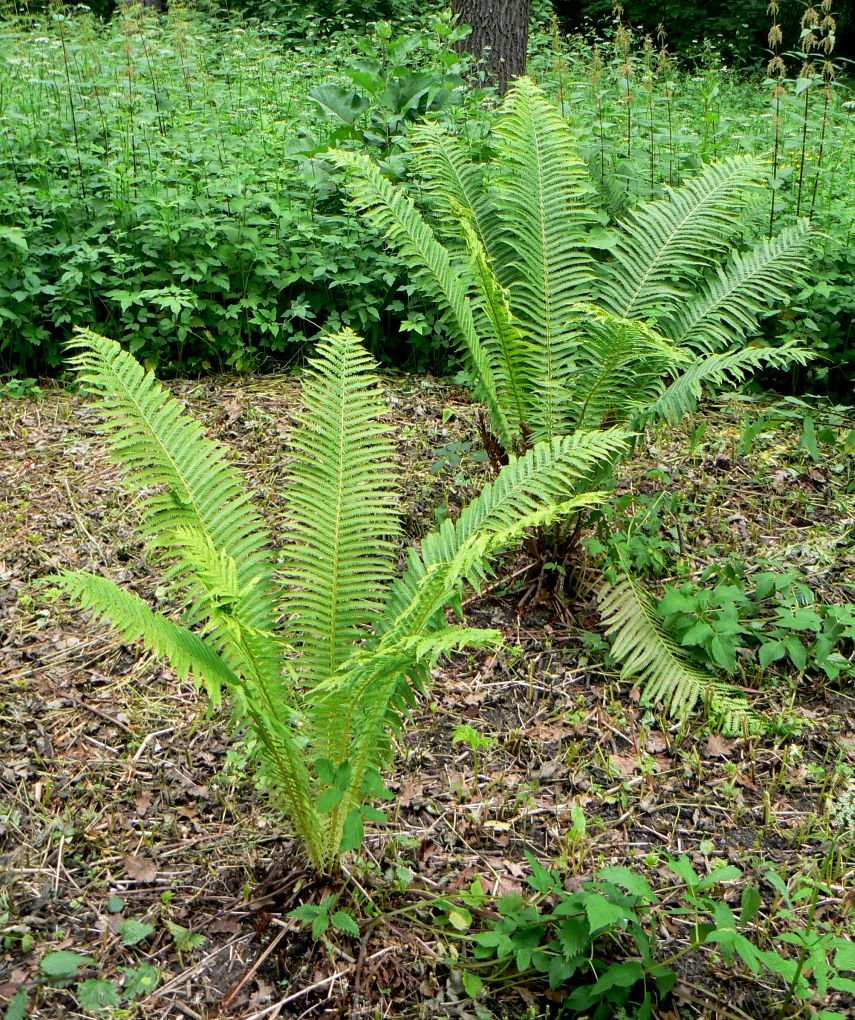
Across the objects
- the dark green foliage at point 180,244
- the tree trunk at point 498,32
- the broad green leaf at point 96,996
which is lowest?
the broad green leaf at point 96,996

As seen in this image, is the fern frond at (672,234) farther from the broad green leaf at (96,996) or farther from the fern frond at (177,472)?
the broad green leaf at (96,996)

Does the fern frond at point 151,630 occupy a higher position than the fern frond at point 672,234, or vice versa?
the fern frond at point 672,234

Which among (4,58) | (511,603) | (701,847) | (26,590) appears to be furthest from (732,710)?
(4,58)

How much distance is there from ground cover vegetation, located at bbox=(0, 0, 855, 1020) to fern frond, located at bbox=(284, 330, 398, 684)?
0.5 inches

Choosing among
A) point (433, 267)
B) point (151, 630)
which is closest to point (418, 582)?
point (151, 630)

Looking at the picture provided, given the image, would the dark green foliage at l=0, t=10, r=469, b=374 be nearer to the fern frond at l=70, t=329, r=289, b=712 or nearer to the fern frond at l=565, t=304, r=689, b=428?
the fern frond at l=565, t=304, r=689, b=428

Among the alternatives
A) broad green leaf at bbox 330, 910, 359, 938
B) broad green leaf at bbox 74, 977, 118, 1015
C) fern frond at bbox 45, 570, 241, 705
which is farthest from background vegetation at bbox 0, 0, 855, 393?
broad green leaf at bbox 74, 977, 118, 1015

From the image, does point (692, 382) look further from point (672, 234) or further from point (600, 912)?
point (600, 912)

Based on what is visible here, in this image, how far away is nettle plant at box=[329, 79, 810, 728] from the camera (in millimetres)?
3006

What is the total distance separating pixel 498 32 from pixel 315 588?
19.0 feet

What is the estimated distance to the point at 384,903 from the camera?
216cm

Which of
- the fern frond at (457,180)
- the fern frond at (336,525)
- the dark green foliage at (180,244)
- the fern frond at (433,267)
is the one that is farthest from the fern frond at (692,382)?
the dark green foliage at (180,244)

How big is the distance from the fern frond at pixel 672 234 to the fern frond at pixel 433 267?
543 millimetres

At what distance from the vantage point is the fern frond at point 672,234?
3.26m
